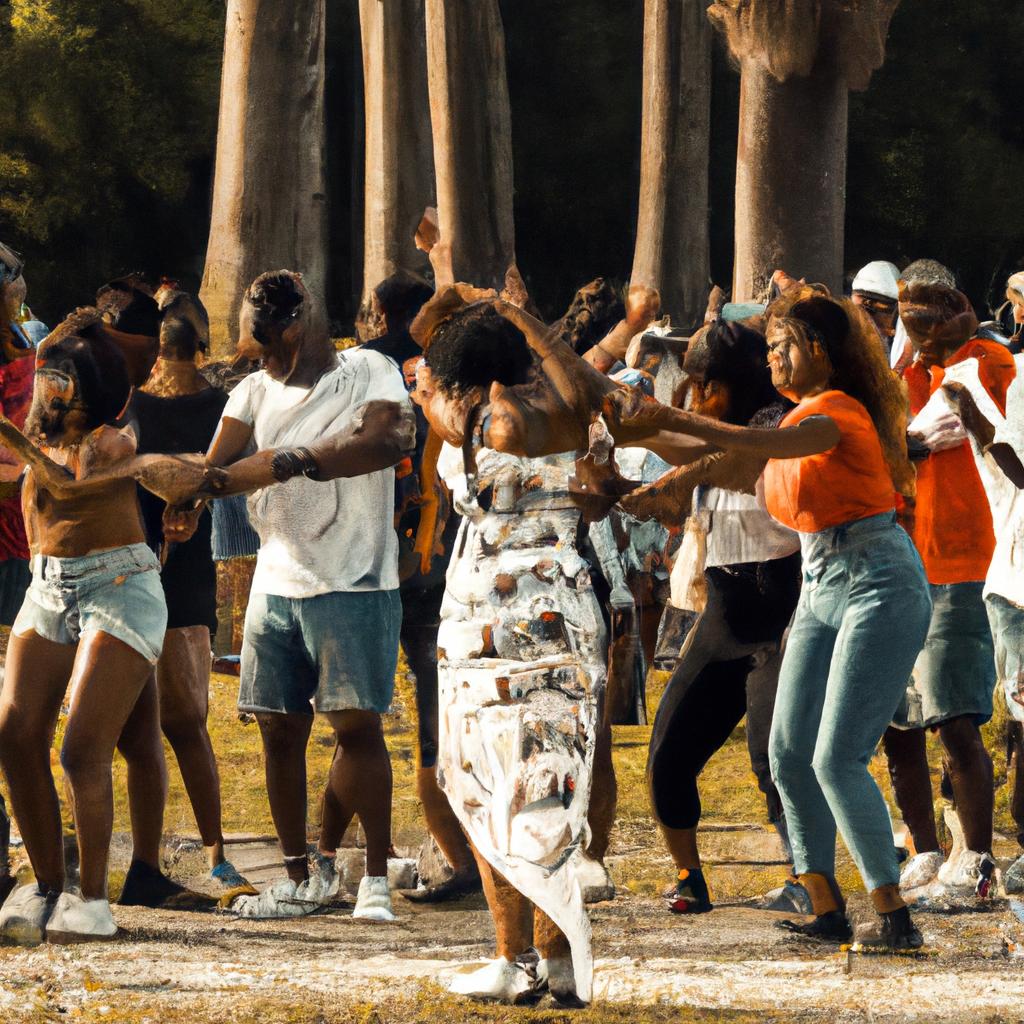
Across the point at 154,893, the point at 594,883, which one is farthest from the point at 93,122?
the point at 594,883

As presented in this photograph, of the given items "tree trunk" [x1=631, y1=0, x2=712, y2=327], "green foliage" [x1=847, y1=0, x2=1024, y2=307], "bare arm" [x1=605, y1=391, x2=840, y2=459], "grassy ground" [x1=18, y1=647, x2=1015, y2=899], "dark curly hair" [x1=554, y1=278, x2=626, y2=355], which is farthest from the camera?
"green foliage" [x1=847, y1=0, x2=1024, y2=307]

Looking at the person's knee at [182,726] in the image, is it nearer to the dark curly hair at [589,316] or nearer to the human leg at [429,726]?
the human leg at [429,726]

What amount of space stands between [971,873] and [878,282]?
96.6 inches

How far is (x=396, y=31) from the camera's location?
57.9ft

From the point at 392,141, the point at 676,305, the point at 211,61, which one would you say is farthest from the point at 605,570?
the point at 211,61

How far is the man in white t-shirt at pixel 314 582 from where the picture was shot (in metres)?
6.09

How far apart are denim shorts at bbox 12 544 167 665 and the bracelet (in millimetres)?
534

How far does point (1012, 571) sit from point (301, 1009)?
265 centimetres

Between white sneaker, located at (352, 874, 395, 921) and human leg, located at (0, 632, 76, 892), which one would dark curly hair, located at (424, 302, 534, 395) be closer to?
human leg, located at (0, 632, 76, 892)

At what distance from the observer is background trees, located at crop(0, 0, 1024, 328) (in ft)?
71.1

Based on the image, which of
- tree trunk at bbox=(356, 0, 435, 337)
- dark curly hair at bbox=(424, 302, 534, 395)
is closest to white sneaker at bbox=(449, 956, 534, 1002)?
dark curly hair at bbox=(424, 302, 534, 395)

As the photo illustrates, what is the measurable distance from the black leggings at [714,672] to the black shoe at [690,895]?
203 millimetres

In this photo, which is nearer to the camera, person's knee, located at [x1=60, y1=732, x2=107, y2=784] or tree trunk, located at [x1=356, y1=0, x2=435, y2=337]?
person's knee, located at [x1=60, y1=732, x2=107, y2=784]

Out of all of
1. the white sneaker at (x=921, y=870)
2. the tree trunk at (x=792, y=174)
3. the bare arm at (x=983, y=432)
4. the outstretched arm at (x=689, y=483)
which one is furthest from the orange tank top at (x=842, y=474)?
the tree trunk at (x=792, y=174)
